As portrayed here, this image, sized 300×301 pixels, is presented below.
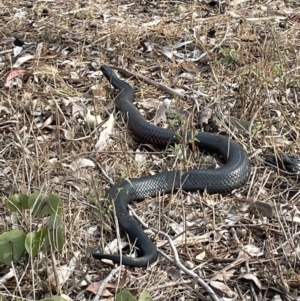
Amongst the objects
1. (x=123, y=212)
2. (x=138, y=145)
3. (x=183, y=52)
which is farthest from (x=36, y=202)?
(x=183, y=52)

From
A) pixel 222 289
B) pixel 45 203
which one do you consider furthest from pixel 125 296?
pixel 222 289

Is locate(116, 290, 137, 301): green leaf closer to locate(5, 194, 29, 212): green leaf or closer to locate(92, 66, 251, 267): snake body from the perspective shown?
locate(92, 66, 251, 267): snake body

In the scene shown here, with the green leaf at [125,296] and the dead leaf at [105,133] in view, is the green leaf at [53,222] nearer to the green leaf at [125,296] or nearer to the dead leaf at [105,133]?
the green leaf at [125,296]

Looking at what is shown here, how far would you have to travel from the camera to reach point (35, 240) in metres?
3.33

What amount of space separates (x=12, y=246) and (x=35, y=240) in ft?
0.52

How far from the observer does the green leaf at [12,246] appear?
3348 millimetres

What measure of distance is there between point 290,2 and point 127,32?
2.23m

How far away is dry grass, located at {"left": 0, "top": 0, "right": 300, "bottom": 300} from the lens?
3727mm

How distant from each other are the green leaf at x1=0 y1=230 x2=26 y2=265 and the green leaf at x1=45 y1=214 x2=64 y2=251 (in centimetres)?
13

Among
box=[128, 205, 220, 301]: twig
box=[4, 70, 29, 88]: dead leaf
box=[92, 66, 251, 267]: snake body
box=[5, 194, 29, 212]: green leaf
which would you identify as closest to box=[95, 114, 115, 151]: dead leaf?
box=[92, 66, 251, 267]: snake body

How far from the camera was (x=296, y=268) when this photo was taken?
3664 mm

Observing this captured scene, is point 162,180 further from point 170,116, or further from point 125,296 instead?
point 125,296

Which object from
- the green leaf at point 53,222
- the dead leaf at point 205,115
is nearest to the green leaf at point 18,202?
the green leaf at point 53,222

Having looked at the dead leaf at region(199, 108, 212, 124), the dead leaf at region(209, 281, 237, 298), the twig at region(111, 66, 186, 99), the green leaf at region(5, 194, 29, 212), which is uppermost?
the green leaf at region(5, 194, 29, 212)
